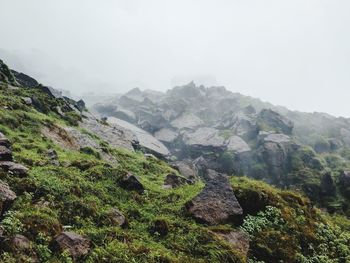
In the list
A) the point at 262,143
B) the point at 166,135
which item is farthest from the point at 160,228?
the point at 166,135

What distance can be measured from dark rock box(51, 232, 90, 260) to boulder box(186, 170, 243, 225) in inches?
283

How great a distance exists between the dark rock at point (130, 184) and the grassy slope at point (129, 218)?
1.53 feet

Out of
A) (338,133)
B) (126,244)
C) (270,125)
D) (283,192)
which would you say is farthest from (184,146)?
(126,244)

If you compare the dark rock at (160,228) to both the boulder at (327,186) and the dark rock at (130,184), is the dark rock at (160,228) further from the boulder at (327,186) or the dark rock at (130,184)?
the boulder at (327,186)

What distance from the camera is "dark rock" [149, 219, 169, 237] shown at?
59.6 ft

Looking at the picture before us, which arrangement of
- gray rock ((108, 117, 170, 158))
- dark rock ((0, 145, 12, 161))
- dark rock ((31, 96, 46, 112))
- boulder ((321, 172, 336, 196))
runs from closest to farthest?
1. dark rock ((0, 145, 12, 161))
2. dark rock ((31, 96, 46, 112))
3. boulder ((321, 172, 336, 196))
4. gray rock ((108, 117, 170, 158))

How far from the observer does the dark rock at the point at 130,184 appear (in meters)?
23.6

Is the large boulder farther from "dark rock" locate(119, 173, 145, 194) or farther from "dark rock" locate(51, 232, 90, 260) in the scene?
"dark rock" locate(51, 232, 90, 260)

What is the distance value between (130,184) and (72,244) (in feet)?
30.6

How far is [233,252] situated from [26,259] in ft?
29.0

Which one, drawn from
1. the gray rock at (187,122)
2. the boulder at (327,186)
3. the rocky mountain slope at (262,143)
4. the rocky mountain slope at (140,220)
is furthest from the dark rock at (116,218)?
the gray rock at (187,122)

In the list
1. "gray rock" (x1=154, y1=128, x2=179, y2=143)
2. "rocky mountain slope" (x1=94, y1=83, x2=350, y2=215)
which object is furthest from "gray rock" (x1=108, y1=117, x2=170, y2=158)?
"gray rock" (x1=154, y1=128, x2=179, y2=143)

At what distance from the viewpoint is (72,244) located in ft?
47.8

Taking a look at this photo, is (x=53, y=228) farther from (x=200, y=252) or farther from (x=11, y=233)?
(x=200, y=252)
